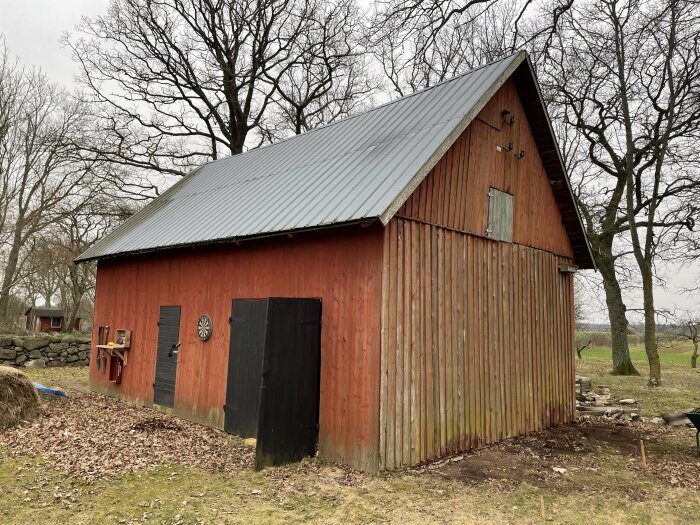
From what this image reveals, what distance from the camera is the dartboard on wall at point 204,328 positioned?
32.3ft

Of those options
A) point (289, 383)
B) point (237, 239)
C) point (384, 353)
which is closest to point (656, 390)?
point (384, 353)

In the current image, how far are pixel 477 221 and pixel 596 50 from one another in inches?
433

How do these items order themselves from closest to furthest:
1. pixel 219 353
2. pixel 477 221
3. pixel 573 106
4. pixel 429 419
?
pixel 429 419 < pixel 477 221 < pixel 219 353 < pixel 573 106

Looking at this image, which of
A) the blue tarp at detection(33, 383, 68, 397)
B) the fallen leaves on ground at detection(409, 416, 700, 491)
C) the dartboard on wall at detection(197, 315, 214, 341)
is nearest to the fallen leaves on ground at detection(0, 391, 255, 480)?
the blue tarp at detection(33, 383, 68, 397)

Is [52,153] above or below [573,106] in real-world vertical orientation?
below

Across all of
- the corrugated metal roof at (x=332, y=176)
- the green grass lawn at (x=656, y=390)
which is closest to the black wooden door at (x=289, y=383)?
the corrugated metal roof at (x=332, y=176)

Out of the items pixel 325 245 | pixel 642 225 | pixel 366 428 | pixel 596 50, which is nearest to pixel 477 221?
pixel 325 245

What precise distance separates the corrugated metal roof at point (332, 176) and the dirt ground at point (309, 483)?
325cm

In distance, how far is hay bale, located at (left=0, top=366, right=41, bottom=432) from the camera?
28.1 ft

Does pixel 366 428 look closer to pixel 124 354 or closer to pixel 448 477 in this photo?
pixel 448 477

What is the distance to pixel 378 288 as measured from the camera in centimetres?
713

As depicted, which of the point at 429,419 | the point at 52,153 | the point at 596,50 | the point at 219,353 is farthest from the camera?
the point at 52,153

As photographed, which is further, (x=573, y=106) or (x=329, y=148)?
(x=573, y=106)

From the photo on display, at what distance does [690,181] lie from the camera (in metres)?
18.4
